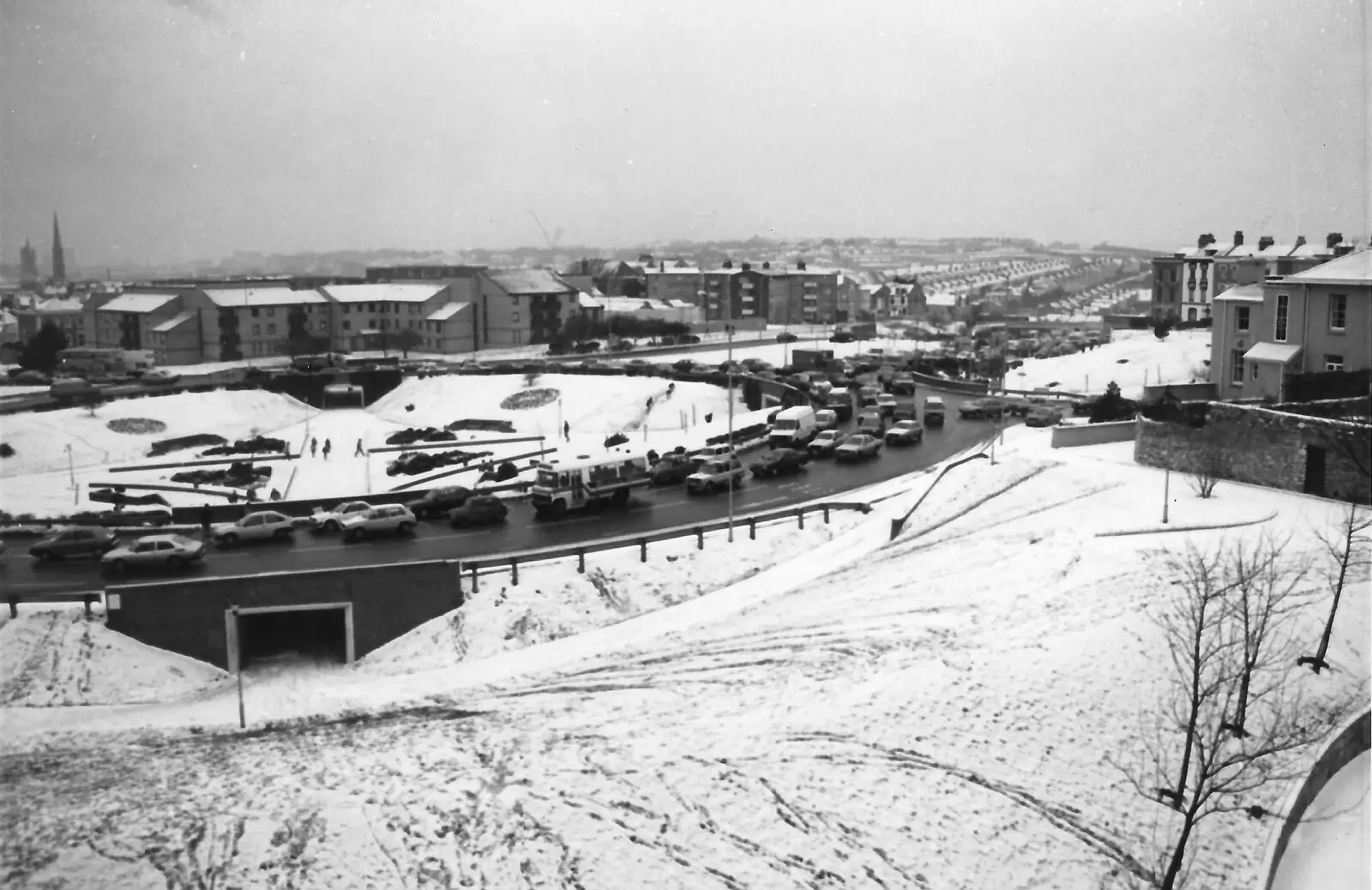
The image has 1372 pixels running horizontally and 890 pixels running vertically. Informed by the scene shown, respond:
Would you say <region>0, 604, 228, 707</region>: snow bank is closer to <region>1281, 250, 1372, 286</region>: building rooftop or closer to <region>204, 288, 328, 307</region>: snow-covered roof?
<region>1281, 250, 1372, 286</region>: building rooftop

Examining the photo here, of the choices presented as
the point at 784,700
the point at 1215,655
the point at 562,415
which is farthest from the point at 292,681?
the point at 562,415

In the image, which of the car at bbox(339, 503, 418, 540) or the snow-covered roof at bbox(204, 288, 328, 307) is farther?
the snow-covered roof at bbox(204, 288, 328, 307)

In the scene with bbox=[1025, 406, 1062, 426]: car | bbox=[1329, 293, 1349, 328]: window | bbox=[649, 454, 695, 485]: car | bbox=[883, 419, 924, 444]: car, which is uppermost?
bbox=[1329, 293, 1349, 328]: window

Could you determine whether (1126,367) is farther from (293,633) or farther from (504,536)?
(293,633)

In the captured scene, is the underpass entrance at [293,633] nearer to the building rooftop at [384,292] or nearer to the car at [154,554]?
the car at [154,554]

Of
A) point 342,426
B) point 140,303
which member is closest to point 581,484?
point 342,426

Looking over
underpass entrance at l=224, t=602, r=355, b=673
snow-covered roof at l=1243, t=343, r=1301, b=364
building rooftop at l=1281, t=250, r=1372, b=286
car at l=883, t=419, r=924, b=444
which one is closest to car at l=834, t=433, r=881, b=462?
car at l=883, t=419, r=924, b=444
